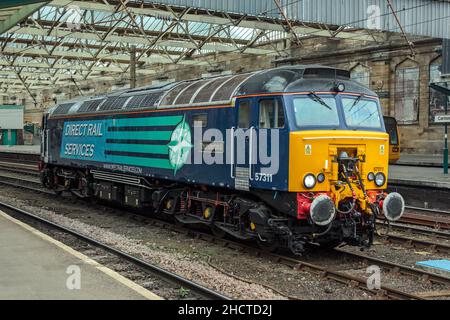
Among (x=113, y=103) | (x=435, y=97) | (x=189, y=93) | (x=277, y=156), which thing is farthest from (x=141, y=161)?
(x=435, y=97)

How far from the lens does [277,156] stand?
9.52 m

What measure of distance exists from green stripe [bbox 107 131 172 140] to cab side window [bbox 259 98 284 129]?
125 inches

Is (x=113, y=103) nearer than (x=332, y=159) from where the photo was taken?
No

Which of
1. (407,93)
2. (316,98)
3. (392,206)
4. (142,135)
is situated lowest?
(392,206)

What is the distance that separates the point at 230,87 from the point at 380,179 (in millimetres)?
3360

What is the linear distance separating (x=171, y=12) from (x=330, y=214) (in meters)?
18.7

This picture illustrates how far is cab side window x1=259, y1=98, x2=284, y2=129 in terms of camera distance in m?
9.57

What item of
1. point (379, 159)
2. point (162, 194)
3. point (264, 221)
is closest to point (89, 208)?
point (162, 194)

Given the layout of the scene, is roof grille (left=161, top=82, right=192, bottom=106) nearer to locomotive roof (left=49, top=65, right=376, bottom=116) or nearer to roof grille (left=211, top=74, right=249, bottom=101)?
locomotive roof (left=49, top=65, right=376, bottom=116)

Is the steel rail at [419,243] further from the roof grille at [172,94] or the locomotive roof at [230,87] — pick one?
the roof grille at [172,94]

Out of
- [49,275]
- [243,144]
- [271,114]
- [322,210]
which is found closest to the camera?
[49,275]

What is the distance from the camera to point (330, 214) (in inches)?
357

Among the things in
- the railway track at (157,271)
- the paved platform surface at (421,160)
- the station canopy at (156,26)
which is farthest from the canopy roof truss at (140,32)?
the railway track at (157,271)

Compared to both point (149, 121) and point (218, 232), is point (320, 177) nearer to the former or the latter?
point (218, 232)
